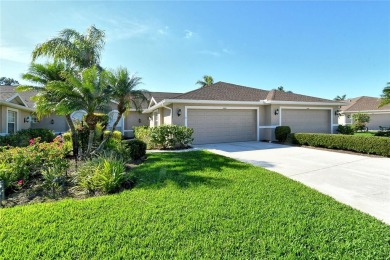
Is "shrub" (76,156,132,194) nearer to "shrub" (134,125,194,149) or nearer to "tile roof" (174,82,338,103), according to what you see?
"shrub" (134,125,194,149)

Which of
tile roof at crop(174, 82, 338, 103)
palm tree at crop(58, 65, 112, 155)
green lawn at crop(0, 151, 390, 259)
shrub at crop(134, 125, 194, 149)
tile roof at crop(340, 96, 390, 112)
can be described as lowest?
green lawn at crop(0, 151, 390, 259)

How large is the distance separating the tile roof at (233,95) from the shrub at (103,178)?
8.82 metres

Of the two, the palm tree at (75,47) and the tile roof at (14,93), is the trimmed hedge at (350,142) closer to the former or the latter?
the palm tree at (75,47)

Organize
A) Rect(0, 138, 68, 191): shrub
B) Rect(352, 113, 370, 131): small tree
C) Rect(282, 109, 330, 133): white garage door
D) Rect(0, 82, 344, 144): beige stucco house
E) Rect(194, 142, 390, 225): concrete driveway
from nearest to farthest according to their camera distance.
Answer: Rect(194, 142, 390, 225): concrete driveway < Rect(0, 138, 68, 191): shrub < Rect(0, 82, 344, 144): beige stucco house < Rect(282, 109, 330, 133): white garage door < Rect(352, 113, 370, 131): small tree

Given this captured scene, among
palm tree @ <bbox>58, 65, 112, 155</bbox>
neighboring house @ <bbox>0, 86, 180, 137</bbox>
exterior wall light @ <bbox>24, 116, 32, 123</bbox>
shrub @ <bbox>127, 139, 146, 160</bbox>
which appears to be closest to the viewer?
palm tree @ <bbox>58, 65, 112, 155</bbox>

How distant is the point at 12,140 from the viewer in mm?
12070

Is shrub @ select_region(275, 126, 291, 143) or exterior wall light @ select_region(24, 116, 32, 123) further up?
exterior wall light @ select_region(24, 116, 32, 123)

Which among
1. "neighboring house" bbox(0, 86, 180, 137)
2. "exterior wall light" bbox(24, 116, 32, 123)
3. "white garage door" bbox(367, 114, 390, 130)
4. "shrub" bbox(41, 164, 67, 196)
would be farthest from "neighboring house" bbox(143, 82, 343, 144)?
"white garage door" bbox(367, 114, 390, 130)

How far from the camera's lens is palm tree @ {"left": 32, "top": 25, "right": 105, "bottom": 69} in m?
12.0

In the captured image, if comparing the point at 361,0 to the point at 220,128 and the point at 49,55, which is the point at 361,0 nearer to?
the point at 220,128

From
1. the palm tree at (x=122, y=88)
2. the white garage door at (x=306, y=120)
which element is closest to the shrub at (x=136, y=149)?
the palm tree at (x=122, y=88)

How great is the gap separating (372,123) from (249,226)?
Result: 3919 cm

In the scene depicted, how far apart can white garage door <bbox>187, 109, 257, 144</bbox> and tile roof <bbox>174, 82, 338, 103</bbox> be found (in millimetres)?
910

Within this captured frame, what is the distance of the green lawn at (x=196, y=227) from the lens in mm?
2809
